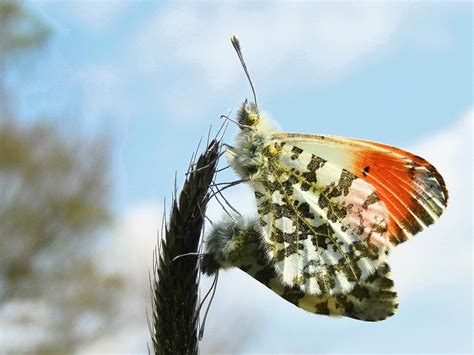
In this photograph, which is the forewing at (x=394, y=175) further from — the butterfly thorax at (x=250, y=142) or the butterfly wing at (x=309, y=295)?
the butterfly wing at (x=309, y=295)

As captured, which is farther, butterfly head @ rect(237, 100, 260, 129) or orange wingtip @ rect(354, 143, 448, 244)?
orange wingtip @ rect(354, 143, 448, 244)

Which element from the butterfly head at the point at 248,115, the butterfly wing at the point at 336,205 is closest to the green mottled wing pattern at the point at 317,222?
the butterfly wing at the point at 336,205

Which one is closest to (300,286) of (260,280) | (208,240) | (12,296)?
(260,280)

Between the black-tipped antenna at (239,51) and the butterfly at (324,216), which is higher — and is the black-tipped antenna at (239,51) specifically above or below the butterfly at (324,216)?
above

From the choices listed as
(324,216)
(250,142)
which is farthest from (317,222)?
(250,142)

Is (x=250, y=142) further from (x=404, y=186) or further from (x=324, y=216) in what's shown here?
(x=404, y=186)

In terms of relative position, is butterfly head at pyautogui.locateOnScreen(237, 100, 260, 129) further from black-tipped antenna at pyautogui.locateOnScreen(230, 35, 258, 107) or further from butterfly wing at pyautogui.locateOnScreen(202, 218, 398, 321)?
butterfly wing at pyautogui.locateOnScreen(202, 218, 398, 321)

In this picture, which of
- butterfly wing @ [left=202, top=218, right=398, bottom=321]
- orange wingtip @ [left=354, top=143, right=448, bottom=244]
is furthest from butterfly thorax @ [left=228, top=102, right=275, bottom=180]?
orange wingtip @ [left=354, top=143, right=448, bottom=244]

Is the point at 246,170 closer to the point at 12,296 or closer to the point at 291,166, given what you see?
the point at 291,166
